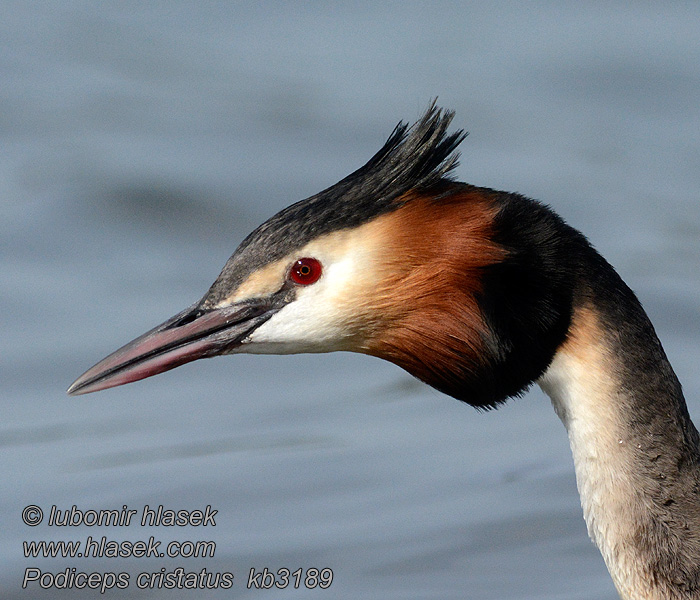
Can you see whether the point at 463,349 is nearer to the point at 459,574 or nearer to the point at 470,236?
the point at 470,236

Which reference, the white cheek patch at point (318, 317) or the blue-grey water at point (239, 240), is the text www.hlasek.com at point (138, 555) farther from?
the white cheek patch at point (318, 317)

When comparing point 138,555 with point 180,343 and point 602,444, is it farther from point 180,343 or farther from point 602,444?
point 602,444

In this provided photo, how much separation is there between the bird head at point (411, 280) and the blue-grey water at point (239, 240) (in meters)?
2.65

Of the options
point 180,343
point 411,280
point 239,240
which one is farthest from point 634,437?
point 239,240

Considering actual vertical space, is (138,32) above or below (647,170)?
above

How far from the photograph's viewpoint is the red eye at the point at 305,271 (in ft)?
16.7

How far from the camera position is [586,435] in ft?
16.9

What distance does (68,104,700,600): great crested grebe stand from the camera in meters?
4.98

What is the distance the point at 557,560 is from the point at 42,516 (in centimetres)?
282

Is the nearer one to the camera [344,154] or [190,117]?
[344,154]

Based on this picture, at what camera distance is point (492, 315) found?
4965mm

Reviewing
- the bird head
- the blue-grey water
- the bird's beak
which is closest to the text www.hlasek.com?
the blue-grey water

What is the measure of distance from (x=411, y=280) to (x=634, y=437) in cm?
96

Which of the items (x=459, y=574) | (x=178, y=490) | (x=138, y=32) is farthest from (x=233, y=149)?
(x=459, y=574)
